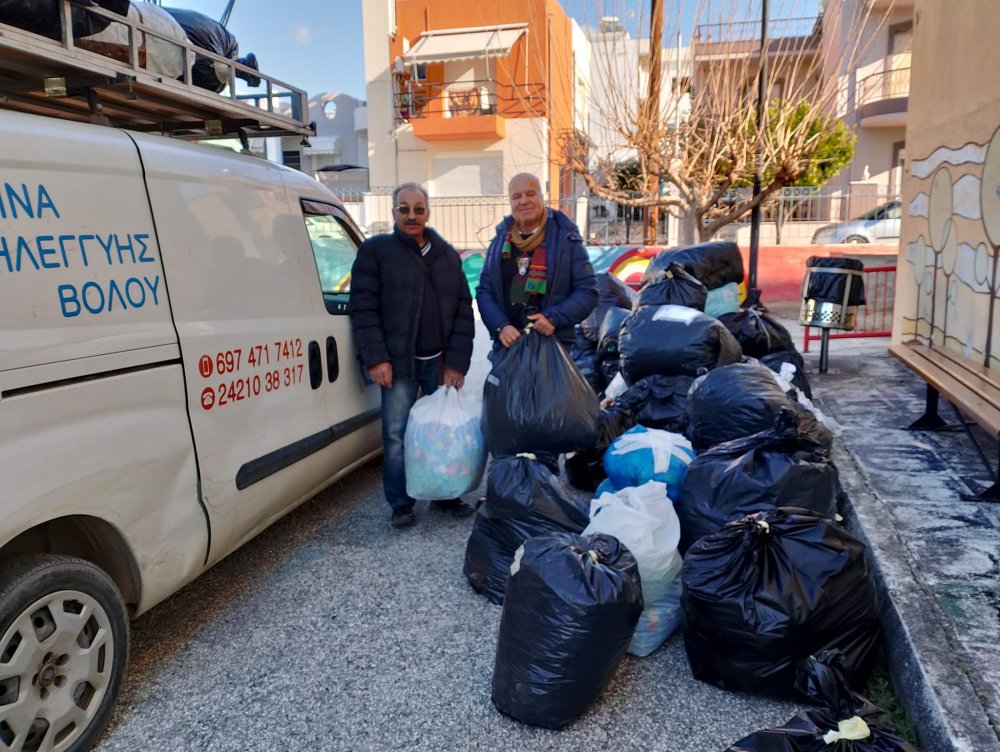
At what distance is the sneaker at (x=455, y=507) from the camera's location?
439cm

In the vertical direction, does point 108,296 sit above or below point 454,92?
below

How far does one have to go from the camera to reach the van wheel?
2.19 metres

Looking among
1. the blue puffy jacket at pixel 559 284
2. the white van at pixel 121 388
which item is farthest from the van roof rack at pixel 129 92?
the blue puffy jacket at pixel 559 284

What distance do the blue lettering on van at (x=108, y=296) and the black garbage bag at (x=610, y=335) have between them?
11.5ft

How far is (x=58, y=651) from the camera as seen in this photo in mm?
2322

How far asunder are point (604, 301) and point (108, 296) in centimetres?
439

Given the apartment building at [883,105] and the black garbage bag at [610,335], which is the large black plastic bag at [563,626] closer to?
the black garbage bag at [610,335]

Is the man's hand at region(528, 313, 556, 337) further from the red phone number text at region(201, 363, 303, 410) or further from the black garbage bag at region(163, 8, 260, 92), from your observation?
the black garbage bag at region(163, 8, 260, 92)

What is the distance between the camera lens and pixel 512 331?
405 centimetres

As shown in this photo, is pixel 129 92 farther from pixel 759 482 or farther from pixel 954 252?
pixel 954 252

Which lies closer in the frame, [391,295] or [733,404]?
[733,404]

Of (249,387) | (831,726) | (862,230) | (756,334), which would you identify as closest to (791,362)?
(756,334)

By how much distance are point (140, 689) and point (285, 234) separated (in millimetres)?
1964

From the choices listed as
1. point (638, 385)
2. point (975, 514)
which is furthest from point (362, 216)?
point (975, 514)
